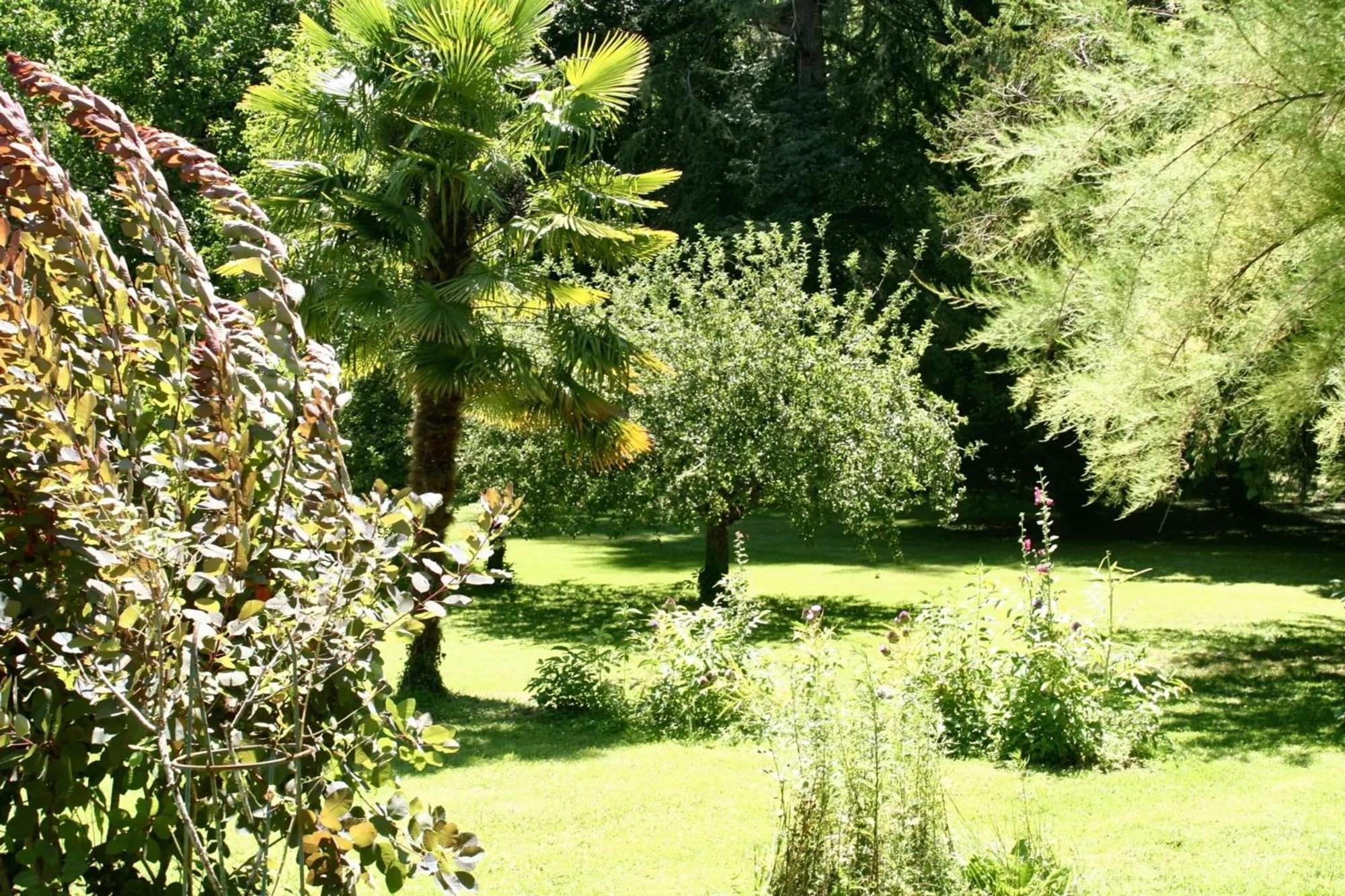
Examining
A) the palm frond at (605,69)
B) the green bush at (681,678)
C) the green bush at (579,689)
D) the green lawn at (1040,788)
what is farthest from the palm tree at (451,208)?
the green lawn at (1040,788)

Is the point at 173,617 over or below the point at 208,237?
below

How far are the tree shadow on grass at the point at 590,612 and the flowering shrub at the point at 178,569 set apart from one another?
1201 centimetres

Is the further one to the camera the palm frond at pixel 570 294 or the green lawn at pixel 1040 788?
the palm frond at pixel 570 294

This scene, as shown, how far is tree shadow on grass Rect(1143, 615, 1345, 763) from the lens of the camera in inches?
359

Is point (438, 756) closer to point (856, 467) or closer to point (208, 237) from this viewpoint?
point (856, 467)

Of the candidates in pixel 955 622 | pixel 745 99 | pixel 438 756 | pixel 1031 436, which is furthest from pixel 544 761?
pixel 745 99

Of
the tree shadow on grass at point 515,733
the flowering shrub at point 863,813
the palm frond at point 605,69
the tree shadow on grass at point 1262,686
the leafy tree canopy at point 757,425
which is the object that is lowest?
the tree shadow on grass at point 515,733

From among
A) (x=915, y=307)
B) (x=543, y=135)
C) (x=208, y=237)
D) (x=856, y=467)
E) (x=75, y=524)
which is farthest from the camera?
(x=915, y=307)

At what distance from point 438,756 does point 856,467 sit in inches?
303

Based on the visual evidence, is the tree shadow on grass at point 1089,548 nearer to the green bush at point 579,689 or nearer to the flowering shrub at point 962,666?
the green bush at point 579,689

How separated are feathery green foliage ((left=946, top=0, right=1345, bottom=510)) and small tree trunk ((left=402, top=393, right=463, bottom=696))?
181 inches

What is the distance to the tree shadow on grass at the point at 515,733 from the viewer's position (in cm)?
855

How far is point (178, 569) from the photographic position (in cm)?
222

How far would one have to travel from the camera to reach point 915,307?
25562mm
